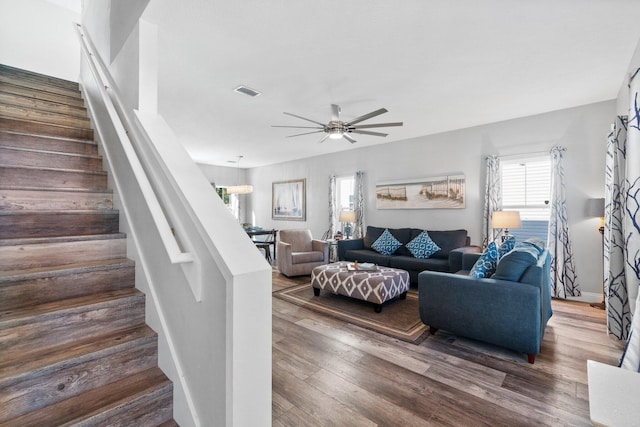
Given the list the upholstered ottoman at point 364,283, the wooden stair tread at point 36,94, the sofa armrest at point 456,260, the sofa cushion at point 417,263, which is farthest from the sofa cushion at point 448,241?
the wooden stair tread at point 36,94

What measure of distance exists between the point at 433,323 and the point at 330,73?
2.69 m

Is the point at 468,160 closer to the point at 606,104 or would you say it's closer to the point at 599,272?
the point at 606,104

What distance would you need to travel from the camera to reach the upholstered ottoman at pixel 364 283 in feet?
11.3

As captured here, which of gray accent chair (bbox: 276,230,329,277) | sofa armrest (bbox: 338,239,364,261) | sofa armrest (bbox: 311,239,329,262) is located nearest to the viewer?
gray accent chair (bbox: 276,230,329,277)

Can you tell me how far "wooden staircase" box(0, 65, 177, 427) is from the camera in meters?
1.19

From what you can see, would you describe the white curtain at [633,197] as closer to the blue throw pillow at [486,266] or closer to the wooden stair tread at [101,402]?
the blue throw pillow at [486,266]

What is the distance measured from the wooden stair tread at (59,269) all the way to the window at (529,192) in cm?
509

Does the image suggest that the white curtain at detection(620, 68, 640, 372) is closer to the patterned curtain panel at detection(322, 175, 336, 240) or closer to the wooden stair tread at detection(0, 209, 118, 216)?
the wooden stair tread at detection(0, 209, 118, 216)

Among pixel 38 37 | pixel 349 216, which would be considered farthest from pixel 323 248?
pixel 38 37

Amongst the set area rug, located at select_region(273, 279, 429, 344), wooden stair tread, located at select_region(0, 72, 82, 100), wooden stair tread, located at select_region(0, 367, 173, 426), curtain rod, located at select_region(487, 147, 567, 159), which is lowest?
area rug, located at select_region(273, 279, 429, 344)

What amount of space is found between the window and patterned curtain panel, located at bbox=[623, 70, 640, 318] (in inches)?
78.1

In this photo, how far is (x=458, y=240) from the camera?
15.6 ft

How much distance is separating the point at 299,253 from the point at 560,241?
401 cm

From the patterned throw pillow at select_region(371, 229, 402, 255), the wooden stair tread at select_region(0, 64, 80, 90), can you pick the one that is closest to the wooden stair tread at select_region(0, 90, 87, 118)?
the wooden stair tread at select_region(0, 64, 80, 90)
